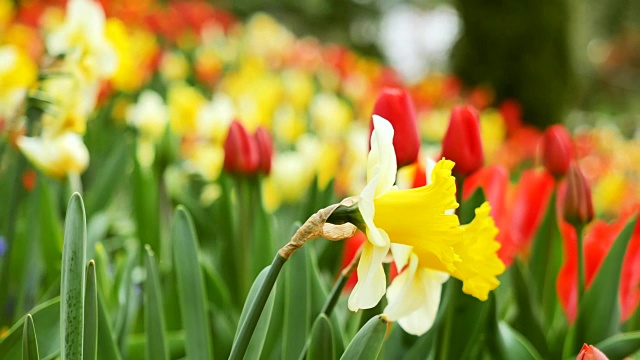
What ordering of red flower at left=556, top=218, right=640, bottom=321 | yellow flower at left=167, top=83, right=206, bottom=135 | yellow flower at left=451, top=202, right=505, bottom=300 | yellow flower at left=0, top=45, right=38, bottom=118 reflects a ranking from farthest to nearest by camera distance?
yellow flower at left=167, top=83, right=206, bottom=135 < yellow flower at left=0, top=45, right=38, bottom=118 < red flower at left=556, top=218, right=640, bottom=321 < yellow flower at left=451, top=202, right=505, bottom=300

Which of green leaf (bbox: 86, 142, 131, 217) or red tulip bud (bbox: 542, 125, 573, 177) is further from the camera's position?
green leaf (bbox: 86, 142, 131, 217)

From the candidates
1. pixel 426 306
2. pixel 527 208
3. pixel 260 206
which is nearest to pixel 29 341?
pixel 426 306

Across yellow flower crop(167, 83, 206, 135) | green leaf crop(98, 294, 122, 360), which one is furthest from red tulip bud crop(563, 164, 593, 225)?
yellow flower crop(167, 83, 206, 135)

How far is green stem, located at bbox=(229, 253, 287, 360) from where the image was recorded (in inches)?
22.7

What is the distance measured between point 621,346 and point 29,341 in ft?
2.03

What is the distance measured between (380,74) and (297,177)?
245 cm

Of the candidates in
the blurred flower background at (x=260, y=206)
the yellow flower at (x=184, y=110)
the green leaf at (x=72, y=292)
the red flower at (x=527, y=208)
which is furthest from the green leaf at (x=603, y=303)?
the yellow flower at (x=184, y=110)

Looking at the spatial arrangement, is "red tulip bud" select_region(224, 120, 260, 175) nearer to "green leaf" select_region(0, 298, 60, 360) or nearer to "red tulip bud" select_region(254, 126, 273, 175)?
"red tulip bud" select_region(254, 126, 273, 175)

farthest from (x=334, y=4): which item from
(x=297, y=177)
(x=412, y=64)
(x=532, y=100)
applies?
(x=297, y=177)

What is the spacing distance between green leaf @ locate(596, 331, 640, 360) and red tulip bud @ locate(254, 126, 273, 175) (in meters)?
0.49

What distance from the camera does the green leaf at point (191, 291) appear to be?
771 millimetres

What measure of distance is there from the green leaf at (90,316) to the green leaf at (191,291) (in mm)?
120

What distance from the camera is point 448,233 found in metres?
0.63

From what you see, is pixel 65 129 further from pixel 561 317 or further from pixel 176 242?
pixel 561 317
